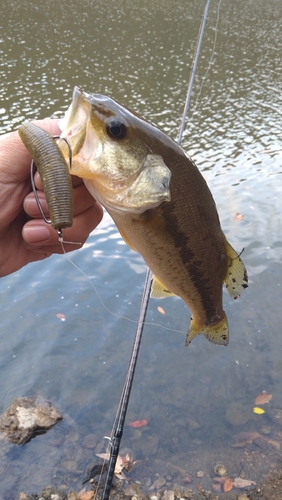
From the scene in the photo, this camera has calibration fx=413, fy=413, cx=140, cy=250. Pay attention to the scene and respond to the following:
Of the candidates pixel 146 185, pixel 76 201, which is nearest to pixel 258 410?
pixel 76 201

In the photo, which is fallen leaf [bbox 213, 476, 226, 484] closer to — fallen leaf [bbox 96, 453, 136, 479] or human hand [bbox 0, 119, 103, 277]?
fallen leaf [bbox 96, 453, 136, 479]

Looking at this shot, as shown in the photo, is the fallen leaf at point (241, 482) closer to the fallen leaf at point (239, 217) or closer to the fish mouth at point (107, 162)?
the fish mouth at point (107, 162)

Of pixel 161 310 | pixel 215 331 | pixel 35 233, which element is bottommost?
pixel 161 310

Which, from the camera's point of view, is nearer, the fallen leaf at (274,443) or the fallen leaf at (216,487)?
the fallen leaf at (216,487)

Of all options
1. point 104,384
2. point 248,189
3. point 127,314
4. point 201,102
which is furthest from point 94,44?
point 104,384

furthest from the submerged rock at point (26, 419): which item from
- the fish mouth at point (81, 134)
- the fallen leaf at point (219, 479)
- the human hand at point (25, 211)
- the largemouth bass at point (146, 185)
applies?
the fish mouth at point (81, 134)

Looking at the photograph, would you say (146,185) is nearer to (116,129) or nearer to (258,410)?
(116,129)
